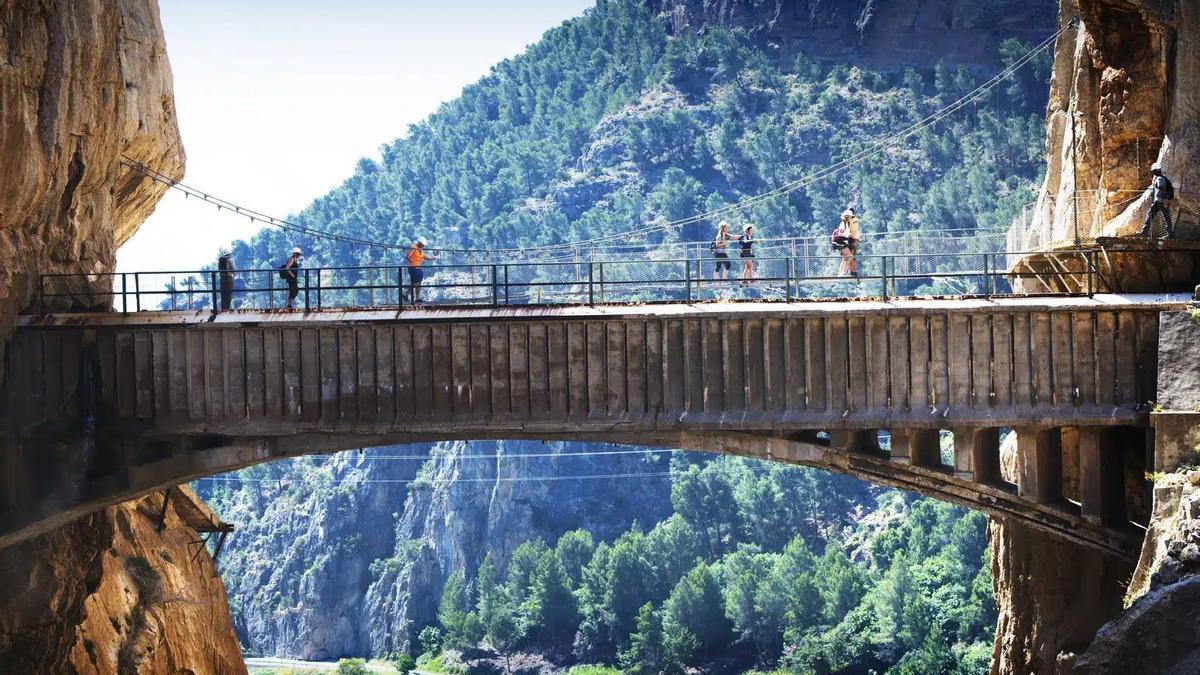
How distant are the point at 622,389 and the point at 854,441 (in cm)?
398

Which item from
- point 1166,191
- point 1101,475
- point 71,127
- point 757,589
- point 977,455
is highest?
point 71,127

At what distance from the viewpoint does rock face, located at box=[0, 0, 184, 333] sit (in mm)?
27906

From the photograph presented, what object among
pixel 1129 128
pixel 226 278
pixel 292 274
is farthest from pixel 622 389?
pixel 1129 128

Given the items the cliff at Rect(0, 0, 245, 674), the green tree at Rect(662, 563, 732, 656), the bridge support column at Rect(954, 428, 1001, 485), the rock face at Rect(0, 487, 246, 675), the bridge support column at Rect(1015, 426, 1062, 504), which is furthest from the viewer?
the green tree at Rect(662, 563, 732, 656)

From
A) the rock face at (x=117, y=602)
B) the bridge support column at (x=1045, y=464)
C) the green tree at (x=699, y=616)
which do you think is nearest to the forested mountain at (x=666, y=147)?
the green tree at (x=699, y=616)

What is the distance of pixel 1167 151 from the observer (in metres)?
28.8

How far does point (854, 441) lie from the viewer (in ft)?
91.6

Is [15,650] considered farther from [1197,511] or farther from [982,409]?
[1197,511]

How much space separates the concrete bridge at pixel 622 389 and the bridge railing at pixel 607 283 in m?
0.74

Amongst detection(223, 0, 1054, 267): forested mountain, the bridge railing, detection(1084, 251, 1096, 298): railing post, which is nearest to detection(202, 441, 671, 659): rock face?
the bridge railing

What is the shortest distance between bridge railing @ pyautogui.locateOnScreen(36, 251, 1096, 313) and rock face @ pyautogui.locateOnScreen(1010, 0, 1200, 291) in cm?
124

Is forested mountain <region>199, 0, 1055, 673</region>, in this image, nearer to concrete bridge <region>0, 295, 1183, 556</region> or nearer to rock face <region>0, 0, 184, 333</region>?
concrete bridge <region>0, 295, 1183, 556</region>

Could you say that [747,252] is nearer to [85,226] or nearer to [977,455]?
[977,455]

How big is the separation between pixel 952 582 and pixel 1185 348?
74.7m
